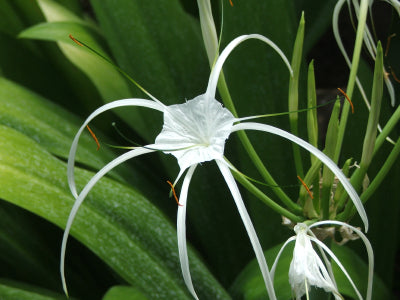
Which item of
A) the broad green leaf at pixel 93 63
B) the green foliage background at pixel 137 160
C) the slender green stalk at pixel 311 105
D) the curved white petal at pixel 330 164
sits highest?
the broad green leaf at pixel 93 63

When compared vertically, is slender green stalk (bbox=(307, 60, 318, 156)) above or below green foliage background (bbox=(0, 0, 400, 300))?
below

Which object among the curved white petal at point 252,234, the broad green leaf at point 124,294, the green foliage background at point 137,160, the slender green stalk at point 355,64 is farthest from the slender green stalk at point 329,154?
the broad green leaf at point 124,294

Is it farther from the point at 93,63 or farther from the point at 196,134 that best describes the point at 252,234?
the point at 93,63

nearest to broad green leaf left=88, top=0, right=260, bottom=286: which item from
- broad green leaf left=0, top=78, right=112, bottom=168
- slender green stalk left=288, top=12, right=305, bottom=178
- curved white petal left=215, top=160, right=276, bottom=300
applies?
broad green leaf left=0, top=78, right=112, bottom=168

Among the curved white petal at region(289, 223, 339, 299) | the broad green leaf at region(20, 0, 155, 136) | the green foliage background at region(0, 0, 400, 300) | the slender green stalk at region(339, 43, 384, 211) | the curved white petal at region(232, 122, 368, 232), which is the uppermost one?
the broad green leaf at region(20, 0, 155, 136)

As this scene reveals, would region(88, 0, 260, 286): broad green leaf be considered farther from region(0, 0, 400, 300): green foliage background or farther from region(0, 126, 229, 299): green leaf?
region(0, 126, 229, 299): green leaf

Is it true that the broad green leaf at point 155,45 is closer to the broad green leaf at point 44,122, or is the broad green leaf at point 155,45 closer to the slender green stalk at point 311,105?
the broad green leaf at point 44,122

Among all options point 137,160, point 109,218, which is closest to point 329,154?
point 109,218
